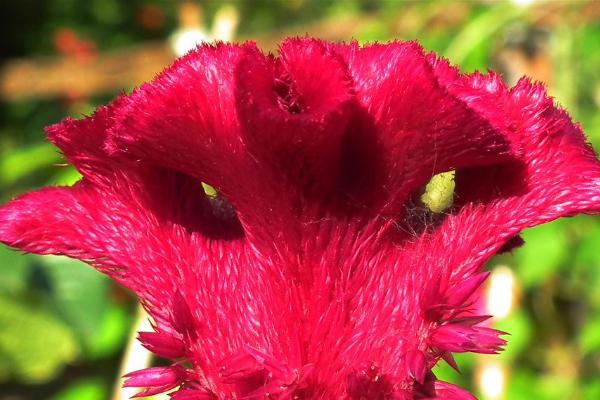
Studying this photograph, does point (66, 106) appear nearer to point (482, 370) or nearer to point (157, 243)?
point (482, 370)

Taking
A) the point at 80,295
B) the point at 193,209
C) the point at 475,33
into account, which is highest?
the point at 475,33

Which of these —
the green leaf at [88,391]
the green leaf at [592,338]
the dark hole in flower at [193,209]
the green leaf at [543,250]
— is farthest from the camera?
the green leaf at [88,391]

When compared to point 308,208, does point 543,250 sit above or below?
above

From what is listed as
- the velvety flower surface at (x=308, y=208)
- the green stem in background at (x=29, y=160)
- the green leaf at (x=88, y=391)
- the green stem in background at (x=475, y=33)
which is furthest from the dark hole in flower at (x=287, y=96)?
the green leaf at (x=88, y=391)

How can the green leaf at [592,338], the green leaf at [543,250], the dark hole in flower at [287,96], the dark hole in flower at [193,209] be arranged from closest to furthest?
the dark hole in flower at [287,96], the dark hole in flower at [193,209], the green leaf at [592,338], the green leaf at [543,250]

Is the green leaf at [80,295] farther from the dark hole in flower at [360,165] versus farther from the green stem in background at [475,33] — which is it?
the dark hole in flower at [360,165]

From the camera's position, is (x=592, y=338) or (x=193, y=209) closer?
(x=193, y=209)

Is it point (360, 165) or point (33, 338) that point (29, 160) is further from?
point (360, 165)

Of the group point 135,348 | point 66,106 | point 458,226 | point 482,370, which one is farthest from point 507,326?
point 66,106

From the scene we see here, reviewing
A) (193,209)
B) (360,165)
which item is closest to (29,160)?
(193,209)
